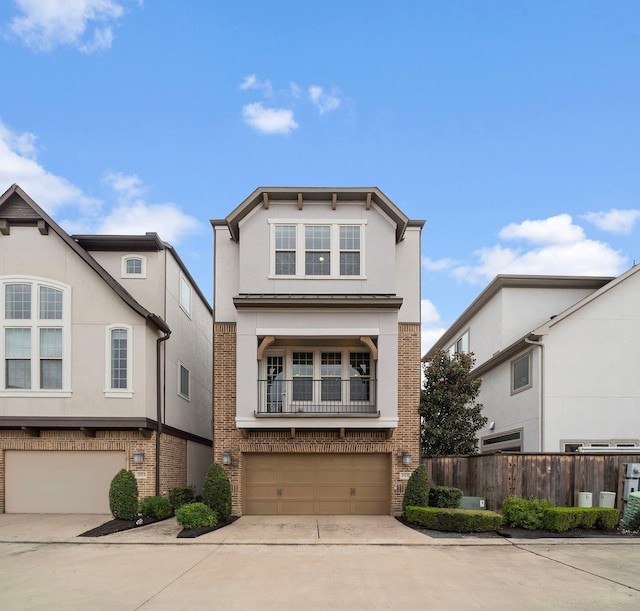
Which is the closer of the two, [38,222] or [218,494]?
[218,494]

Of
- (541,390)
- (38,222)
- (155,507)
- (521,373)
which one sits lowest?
(155,507)

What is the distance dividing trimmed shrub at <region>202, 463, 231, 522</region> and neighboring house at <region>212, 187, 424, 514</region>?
136cm

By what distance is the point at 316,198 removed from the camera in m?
19.0

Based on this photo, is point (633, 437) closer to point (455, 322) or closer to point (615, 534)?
point (615, 534)

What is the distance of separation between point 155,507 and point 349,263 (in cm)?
917

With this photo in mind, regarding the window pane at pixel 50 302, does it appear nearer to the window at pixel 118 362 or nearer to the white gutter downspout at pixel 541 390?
the window at pixel 118 362

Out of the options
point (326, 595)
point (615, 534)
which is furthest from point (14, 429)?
point (615, 534)

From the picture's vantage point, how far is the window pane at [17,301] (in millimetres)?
18453

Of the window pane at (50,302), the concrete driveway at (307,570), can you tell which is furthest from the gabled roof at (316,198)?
the concrete driveway at (307,570)

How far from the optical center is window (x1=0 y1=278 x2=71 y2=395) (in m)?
18.2

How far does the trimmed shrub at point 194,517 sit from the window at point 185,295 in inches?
357

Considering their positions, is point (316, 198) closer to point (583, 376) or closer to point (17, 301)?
point (17, 301)

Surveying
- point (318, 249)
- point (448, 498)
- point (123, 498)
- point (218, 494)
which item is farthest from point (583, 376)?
point (123, 498)

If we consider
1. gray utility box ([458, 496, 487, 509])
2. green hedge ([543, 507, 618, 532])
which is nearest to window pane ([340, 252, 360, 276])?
Answer: gray utility box ([458, 496, 487, 509])
